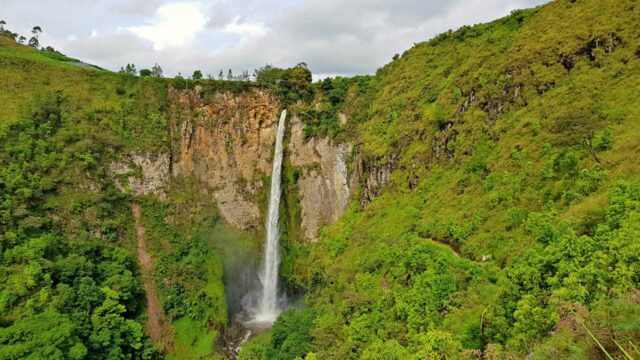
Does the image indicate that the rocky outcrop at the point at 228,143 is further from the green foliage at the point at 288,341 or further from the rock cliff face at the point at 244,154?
the green foliage at the point at 288,341

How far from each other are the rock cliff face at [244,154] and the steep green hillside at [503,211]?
6.38 meters

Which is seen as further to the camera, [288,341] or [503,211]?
[288,341]

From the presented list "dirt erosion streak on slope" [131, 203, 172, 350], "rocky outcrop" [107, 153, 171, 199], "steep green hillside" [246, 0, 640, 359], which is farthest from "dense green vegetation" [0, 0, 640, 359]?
"rocky outcrop" [107, 153, 171, 199]

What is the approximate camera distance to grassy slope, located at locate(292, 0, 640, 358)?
14.6 metres

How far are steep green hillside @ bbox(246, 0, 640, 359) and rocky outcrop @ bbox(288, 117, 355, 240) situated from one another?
4.71 meters

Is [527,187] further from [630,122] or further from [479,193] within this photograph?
[630,122]

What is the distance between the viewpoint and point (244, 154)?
134 ft

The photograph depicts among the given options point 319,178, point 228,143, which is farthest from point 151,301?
point 319,178

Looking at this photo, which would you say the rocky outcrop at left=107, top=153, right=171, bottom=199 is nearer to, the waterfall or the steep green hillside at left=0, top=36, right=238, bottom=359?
the steep green hillside at left=0, top=36, right=238, bottom=359

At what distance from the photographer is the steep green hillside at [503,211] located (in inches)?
456

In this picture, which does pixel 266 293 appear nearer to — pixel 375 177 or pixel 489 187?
pixel 375 177

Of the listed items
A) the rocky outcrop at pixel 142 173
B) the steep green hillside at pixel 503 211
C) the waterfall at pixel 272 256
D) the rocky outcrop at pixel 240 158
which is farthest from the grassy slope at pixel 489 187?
the rocky outcrop at pixel 142 173

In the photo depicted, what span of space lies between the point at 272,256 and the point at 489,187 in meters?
21.9

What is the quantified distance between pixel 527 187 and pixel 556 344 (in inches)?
494
